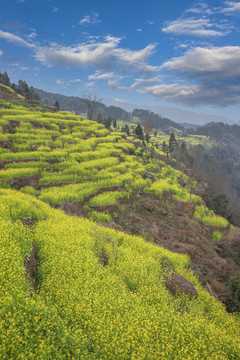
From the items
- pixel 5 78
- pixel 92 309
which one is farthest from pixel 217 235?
pixel 5 78

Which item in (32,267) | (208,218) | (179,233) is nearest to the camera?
(32,267)

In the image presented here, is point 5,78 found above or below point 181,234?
above

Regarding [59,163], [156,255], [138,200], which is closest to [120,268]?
[156,255]

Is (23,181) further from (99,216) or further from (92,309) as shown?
(92,309)

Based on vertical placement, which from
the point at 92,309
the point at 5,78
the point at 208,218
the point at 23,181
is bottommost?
the point at 208,218

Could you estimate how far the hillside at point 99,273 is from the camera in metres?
6.79

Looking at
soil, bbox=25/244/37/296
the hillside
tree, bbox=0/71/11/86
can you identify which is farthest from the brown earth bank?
tree, bbox=0/71/11/86

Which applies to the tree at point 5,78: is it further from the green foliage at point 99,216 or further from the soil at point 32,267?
the soil at point 32,267

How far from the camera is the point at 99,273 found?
1049 centimetres

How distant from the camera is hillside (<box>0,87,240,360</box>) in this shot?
679 centimetres

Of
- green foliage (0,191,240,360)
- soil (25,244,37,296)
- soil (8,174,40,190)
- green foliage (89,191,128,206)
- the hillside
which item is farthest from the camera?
green foliage (89,191,128,206)

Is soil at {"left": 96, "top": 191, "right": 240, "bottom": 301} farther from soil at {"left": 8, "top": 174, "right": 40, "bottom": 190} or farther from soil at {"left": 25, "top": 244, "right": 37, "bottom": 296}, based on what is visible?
soil at {"left": 25, "top": 244, "right": 37, "bottom": 296}

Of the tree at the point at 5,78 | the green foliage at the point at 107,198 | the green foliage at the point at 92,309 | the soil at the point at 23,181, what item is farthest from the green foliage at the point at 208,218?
the tree at the point at 5,78

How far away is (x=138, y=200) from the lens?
28234mm
